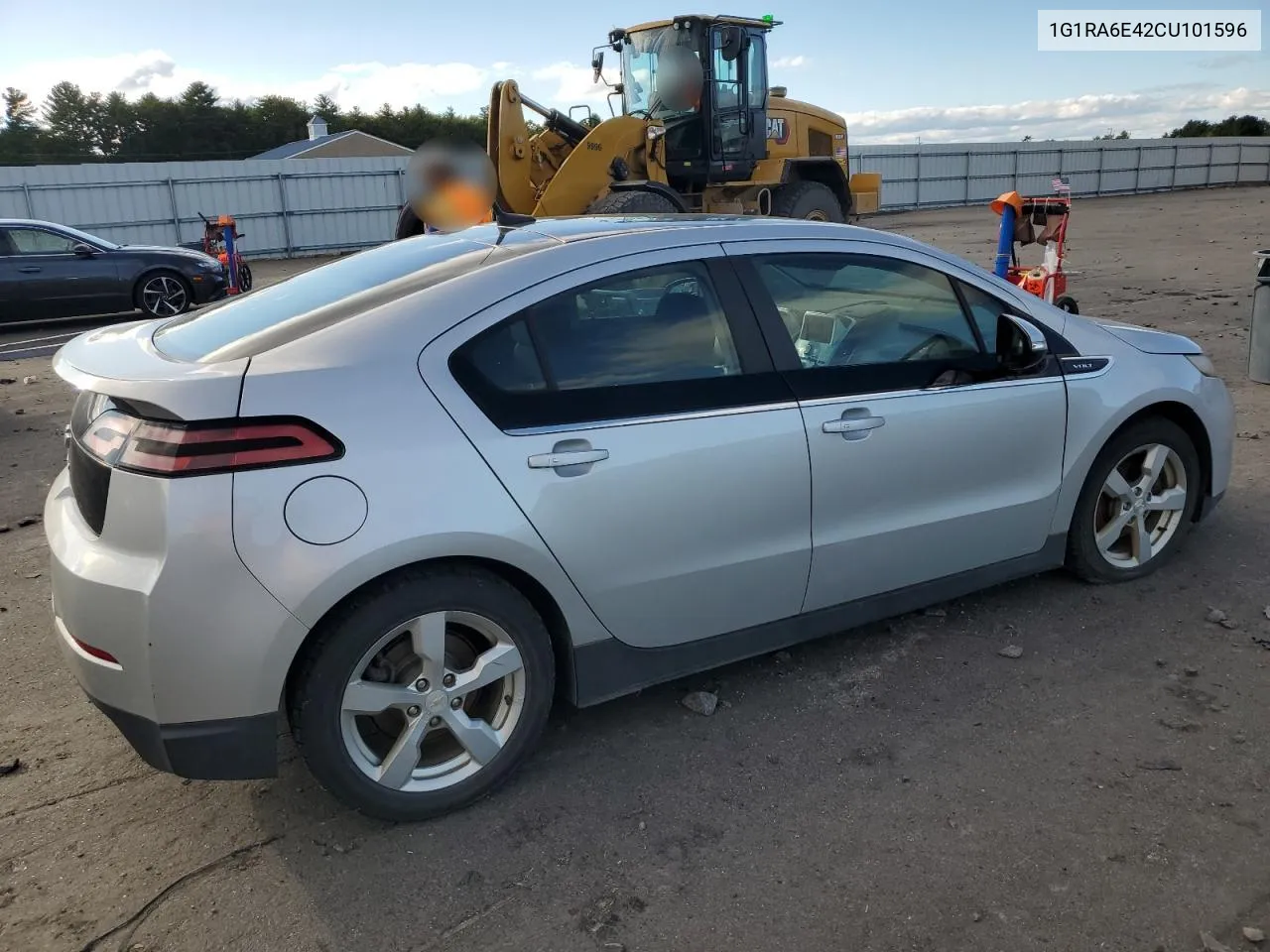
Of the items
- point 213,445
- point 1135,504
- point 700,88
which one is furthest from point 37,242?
point 1135,504

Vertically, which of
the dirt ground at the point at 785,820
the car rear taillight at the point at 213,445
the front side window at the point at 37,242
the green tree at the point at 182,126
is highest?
the green tree at the point at 182,126

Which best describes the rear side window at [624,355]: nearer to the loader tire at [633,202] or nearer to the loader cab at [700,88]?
the loader tire at [633,202]

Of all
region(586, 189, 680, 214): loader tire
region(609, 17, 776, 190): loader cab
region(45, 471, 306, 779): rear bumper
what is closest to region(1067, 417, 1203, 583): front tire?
region(45, 471, 306, 779): rear bumper

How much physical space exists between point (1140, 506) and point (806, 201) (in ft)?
37.4

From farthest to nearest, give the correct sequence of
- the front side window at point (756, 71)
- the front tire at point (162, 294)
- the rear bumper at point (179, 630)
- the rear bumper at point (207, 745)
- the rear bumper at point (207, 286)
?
the rear bumper at point (207, 286) → the front tire at point (162, 294) → the front side window at point (756, 71) → the rear bumper at point (207, 745) → the rear bumper at point (179, 630)

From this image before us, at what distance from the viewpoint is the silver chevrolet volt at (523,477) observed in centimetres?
254

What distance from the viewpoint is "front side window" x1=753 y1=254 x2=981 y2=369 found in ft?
11.4

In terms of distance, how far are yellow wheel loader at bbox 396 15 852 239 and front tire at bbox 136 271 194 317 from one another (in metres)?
4.01

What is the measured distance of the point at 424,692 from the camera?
280 cm

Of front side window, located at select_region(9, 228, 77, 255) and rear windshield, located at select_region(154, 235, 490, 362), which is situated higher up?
front side window, located at select_region(9, 228, 77, 255)

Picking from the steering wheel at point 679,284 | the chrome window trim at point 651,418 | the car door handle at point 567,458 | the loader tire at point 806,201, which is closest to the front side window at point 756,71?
the loader tire at point 806,201

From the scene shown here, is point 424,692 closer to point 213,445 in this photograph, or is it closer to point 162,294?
point 213,445

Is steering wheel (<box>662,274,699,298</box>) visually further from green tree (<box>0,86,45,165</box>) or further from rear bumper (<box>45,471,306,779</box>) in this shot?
green tree (<box>0,86,45,165</box>)

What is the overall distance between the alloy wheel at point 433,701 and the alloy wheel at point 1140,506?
2687 mm
